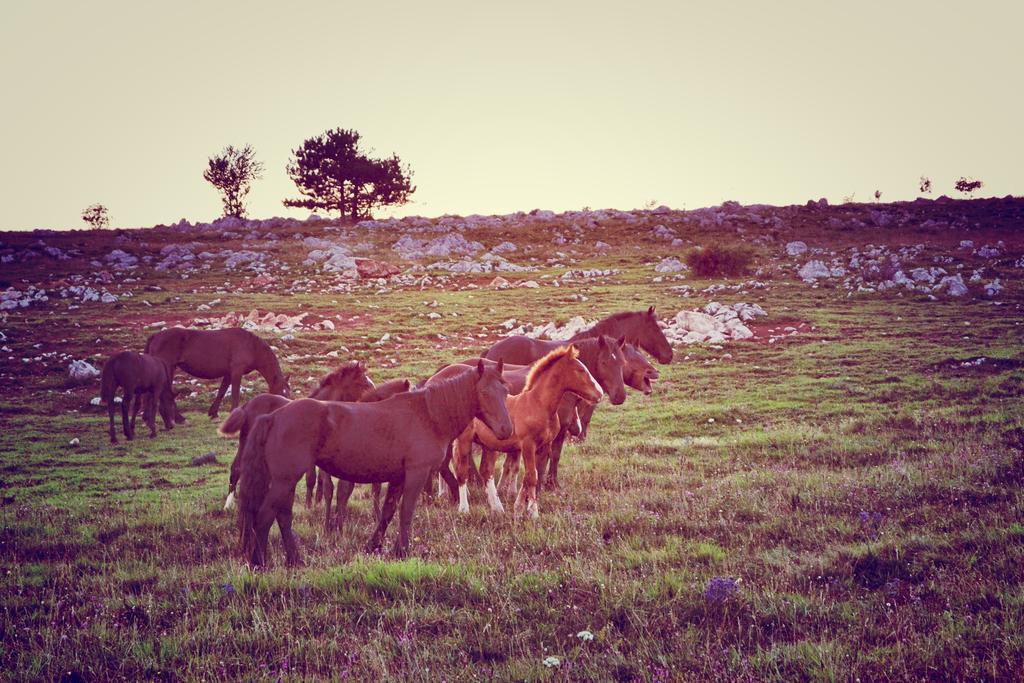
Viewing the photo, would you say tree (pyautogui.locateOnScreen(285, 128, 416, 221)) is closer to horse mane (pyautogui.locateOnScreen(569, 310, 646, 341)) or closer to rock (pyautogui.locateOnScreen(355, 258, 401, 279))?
rock (pyautogui.locateOnScreen(355, 258, 401, 279))

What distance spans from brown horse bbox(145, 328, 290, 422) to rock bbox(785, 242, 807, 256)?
1400 inches

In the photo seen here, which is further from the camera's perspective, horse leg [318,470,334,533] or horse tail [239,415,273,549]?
horse leg [318,470,334,533]

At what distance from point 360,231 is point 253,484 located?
51.4 metres

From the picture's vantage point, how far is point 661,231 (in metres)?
52.8

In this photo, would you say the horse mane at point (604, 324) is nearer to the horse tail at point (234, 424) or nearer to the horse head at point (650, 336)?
the horse head at point (650, 336)

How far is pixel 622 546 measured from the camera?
6.81m

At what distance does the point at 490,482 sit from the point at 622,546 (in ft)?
9.12

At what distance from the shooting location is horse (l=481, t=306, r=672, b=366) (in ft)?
41.9

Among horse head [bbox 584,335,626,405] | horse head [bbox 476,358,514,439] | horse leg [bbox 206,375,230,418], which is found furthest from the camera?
horse leg [bbox 206,375,230,418]

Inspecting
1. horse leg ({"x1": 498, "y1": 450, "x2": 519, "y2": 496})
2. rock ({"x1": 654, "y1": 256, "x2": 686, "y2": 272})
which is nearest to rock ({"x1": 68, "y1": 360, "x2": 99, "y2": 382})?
horse leg ({"x1": 498, "y1": 450, "x2": 519, "y2": 496})

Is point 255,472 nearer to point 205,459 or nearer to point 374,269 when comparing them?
point 205,459

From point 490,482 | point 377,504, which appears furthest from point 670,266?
point 377,504

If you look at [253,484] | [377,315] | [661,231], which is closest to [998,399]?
[253,484]

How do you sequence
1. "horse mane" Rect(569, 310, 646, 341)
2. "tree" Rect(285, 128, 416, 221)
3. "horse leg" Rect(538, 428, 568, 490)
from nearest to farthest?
1. "horse leg" Rect(538, 428, 568, 490)
2. "horse mane" Rect(569, 310, 646, 341)
3. "tree" Rect(285, 128, 416, 221)
